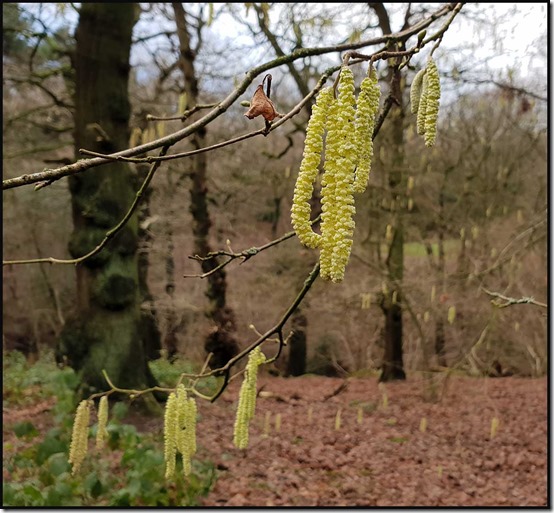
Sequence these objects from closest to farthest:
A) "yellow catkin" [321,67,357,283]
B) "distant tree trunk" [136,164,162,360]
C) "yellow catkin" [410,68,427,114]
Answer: "yellow catkin" [321,67,357,283], "yellow catkin" [410,68,427,114], "distant tree trunk" [136,164,162,360]

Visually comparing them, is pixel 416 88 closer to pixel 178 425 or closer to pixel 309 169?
pixel 309 169

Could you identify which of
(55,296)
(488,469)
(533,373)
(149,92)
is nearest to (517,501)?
(488,469)

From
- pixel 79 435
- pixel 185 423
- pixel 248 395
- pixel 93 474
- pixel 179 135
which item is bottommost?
pixel 93 474

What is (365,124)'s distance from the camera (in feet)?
2.87

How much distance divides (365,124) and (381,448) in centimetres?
489

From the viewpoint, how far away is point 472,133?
31.3 feet

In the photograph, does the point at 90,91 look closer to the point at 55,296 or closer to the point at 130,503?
the point at 130,503

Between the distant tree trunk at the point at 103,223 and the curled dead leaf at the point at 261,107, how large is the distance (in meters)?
4.27

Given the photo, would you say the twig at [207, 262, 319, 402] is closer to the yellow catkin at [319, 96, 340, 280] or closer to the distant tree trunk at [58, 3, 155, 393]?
the yellow catkin at [319, 96, 340, 280]

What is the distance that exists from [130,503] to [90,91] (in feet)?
11.8

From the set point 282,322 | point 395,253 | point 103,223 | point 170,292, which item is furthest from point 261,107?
point 170,292

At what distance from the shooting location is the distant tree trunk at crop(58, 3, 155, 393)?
16.5 feet

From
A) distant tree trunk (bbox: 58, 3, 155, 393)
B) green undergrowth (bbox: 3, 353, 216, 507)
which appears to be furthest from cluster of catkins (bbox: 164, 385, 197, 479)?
distant tree trunk (bbox: 58, 3, 155, 393)

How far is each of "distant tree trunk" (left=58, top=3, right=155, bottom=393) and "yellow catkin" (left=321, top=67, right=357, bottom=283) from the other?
4.43m
